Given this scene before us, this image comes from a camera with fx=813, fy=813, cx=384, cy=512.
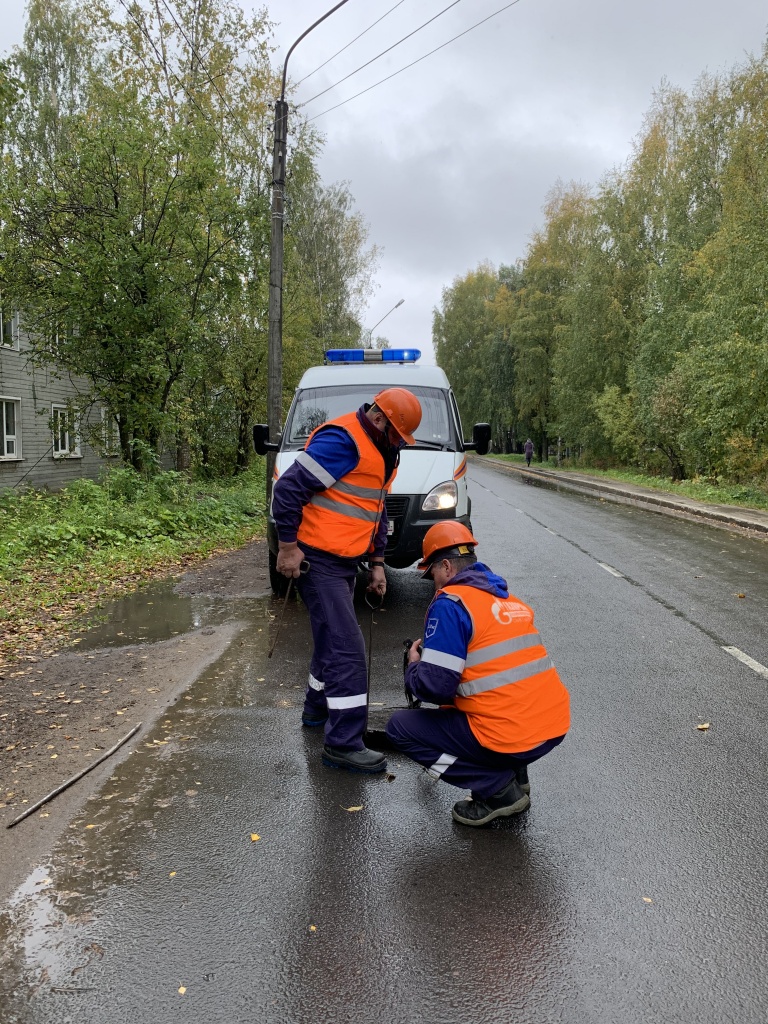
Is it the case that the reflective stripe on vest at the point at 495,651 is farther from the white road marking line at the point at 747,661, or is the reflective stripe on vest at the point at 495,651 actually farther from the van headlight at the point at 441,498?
the van headlight at the point at 441,498

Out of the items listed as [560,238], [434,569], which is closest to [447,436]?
[434,569]

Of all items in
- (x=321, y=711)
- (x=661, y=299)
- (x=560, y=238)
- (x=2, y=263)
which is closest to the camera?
(x=321, y=711)

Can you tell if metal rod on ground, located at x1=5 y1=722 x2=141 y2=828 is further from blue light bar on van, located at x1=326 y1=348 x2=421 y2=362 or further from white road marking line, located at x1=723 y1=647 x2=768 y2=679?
blue light bar on van, located at x1=326 y1=348 x2=421 y2=362

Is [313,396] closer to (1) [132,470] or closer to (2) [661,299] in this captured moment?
(1) [132,470]

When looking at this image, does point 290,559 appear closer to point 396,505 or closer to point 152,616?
point 396,505

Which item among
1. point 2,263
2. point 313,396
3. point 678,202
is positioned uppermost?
point 678,202

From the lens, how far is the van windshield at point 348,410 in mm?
8859

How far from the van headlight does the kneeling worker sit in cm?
400

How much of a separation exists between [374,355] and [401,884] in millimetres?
8793

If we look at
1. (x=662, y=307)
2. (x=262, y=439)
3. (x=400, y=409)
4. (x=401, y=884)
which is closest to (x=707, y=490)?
(x=662, y=307)

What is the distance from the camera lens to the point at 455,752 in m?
3.73

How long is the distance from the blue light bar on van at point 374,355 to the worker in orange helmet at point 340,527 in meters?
6.83

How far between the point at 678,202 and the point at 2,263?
83.1ft

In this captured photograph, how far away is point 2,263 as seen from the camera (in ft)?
47.8
